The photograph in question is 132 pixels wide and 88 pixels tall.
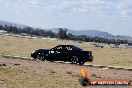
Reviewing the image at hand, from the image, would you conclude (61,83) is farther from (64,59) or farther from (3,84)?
(64,59)

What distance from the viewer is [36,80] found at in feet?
61.0

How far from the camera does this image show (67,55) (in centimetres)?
3172

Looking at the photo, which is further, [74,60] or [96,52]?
[96,52]

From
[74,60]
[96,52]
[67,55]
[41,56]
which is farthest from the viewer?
[96,52]

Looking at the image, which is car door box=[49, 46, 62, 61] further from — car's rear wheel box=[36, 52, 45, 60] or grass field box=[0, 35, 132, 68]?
grass field box=[0, 35, 132, 68]

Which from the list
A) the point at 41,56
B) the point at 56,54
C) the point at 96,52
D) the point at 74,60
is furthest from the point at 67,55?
the point at 96,52

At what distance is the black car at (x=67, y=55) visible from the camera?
31062mm

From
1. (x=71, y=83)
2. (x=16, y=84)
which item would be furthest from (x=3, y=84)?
(x=71, y=83)

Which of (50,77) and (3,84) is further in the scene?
(50,77)

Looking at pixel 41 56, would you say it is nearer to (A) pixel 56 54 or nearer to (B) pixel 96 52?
(A) pixel 56 54

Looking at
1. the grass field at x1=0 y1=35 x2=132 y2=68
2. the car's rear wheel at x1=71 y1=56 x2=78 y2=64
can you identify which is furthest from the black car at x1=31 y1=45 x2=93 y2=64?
the grass field at x1=0 y1=35 x2=132 y2=68

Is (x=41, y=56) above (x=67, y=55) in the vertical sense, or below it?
below

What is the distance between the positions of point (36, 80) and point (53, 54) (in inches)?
540

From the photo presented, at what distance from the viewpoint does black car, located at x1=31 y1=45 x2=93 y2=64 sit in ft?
102
